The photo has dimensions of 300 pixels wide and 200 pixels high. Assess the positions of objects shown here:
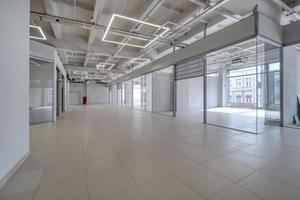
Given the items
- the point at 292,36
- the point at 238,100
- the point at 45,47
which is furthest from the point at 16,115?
the point at 238,100

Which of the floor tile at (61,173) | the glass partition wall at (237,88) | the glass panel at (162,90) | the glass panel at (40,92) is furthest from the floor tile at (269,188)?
the glass panel at (162,90)

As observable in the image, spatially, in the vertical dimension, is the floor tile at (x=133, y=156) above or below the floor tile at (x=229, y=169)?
below

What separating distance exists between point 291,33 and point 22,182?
Result: 748cm

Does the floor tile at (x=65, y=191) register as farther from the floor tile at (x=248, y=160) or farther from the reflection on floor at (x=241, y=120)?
the reflection on floor at (x=241, y=120)

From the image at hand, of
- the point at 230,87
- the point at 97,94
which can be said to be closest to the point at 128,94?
the point at 97,94

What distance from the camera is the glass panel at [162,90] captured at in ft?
33.7

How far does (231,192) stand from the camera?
172 centimetres

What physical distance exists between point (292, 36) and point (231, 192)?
552cm

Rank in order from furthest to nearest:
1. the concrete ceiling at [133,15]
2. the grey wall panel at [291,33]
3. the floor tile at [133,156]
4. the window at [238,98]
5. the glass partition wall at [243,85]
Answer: the window at [238,98] → the glass partition wall at [243,85] → the grey wall panel at [291,33] → the concrete ceiling at [133,15] → the floor tile at [133,156]

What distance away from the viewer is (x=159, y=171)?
7.27 ft

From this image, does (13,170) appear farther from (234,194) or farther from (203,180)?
(234,194)

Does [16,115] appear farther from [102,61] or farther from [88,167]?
[102,61]

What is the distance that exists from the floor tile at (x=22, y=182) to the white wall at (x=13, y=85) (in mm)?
102

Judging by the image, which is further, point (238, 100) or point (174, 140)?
point (238, 100)
